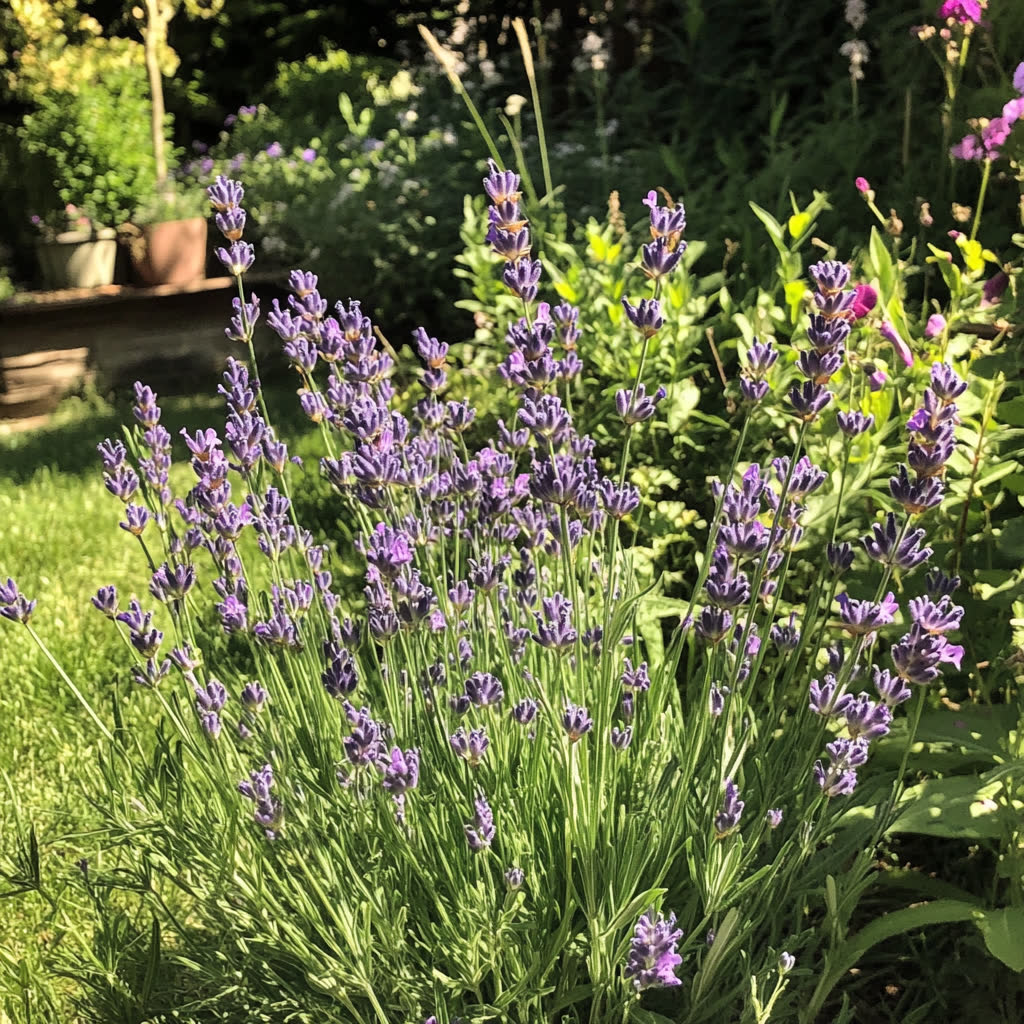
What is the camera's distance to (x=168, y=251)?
6207 mm

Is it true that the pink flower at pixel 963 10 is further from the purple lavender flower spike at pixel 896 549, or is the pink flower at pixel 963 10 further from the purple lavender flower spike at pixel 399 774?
the purple lavender flower spike at pixel 399 774

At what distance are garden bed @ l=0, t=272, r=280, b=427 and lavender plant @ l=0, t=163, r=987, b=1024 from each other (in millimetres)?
4876

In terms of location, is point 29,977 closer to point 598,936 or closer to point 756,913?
point 598,936

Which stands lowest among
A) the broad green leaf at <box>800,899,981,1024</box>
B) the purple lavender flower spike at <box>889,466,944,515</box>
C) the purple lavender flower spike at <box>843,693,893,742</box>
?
the broad green leaf at <box>800,899,981,1024</box>

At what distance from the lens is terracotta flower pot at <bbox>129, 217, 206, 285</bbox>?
20.1ft

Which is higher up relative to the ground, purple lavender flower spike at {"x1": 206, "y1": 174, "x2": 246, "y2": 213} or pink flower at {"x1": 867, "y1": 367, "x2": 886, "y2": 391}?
purple lavender flower spike at {"x1": 206, "y1": 174, "x2": 246, "y2": 213}

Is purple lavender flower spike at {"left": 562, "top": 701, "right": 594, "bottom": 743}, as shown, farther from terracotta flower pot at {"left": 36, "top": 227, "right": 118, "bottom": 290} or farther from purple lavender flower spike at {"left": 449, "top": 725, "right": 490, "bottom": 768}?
terracotta flower pot at {"left": 36, "top": 227, "right": 118, "bottom": 290}

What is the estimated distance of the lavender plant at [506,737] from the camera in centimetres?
117

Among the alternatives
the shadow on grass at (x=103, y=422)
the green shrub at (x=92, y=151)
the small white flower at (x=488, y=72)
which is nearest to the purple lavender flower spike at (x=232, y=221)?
the shadow on grass at (x=103, y=422)

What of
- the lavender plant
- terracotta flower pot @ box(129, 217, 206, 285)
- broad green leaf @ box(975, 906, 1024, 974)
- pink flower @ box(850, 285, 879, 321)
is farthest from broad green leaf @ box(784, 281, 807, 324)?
terracotta flower pot @ box(129, 217, 206, 285)

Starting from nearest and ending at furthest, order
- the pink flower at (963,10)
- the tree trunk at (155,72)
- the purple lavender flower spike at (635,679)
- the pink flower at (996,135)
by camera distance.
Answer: the purple lavender flower spike at (635,679)
the pink flower at (996,135)
the pink flower at (963,10)
the tree trunk at (155,72)

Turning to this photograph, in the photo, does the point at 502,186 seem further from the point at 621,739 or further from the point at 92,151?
the point at 92,151

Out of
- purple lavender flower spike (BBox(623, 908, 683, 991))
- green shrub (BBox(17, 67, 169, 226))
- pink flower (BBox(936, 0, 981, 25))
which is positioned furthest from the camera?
green shrub (BBox(17, 67, 169, 226))

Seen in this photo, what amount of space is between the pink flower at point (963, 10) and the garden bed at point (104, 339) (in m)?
4.81
